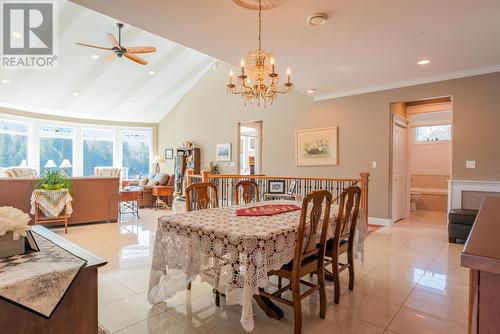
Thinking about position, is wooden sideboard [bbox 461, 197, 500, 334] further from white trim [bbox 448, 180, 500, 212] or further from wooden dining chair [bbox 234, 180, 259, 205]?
white trim [bbox 448, 180, 500, 212]

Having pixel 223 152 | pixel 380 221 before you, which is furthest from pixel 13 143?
pixel 380 221

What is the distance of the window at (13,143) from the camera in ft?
26.1

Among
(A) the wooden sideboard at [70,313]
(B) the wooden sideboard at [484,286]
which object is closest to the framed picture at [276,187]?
(A) the wooden sideboard at [70,313]

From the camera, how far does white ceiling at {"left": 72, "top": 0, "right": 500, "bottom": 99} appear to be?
2863 mm

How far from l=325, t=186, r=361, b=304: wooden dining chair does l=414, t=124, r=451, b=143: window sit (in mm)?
6570

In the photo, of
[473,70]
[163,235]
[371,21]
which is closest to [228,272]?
[163,235]

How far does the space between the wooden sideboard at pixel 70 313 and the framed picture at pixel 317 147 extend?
221 inches

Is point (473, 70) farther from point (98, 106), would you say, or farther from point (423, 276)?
point (98, 106)

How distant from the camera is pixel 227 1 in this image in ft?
9.15

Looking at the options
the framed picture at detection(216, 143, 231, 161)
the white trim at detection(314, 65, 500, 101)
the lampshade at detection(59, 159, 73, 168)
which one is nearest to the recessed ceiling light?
the white trim at detection(314, 65, 500, 101)

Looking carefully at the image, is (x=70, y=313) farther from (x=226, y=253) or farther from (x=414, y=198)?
(x=414, y=198)

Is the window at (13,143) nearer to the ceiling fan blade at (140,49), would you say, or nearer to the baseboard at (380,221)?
the ceiling fan blade at (140,49)

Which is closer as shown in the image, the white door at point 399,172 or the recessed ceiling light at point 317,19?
the recessed ceiling light at point 317,19

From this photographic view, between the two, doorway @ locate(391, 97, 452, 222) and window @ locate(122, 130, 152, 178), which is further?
window @ locate(122, 130, 152, 178)
